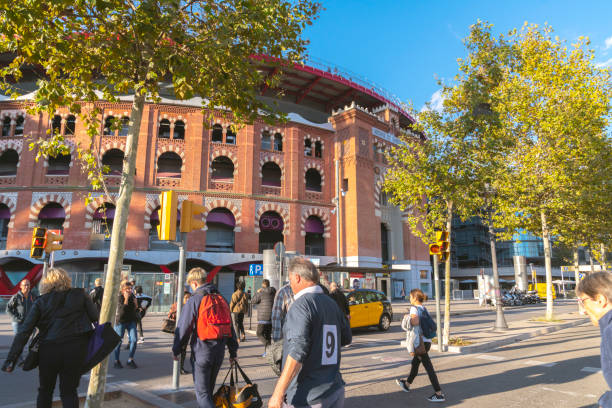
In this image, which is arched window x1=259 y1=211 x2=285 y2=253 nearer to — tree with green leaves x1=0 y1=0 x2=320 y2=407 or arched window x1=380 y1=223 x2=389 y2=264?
arched window x1=380 y1=223 x2=389 y2=264

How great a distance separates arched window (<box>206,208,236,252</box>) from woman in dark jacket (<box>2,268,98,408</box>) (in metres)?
23.5

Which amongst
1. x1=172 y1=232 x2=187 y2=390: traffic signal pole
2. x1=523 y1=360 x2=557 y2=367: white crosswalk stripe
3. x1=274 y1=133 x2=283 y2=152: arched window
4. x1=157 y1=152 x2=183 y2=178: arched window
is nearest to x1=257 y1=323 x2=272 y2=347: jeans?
x1=172 y1=232 x2=187 y2=390: traffic signal pole

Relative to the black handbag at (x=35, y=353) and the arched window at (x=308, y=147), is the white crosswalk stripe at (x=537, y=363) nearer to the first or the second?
the black handbag at (x=35, y=353)

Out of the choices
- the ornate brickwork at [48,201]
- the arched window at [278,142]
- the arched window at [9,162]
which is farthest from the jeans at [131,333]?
the arched window at [9,162]

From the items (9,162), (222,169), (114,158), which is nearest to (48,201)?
(114,158)

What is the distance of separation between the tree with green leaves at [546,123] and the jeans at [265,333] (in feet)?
37.3

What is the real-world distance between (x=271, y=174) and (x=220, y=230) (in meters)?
6.38

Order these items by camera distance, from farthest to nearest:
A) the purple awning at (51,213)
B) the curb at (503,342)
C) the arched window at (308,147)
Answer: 1. the arched window at (308,147)
2. the purple awning at (51,213)
3. the curb at (503,342)

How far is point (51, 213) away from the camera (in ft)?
84.4

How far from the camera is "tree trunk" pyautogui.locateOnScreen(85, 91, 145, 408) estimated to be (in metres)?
4.66

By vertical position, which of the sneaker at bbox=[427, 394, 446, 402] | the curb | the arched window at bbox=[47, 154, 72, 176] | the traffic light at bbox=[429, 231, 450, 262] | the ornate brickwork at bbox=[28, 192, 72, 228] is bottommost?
the curb

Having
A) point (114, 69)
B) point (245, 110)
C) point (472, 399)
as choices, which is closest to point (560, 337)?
point (472, 399)

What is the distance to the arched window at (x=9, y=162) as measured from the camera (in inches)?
1091

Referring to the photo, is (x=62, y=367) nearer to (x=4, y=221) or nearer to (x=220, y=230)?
(x=220, y=230)
